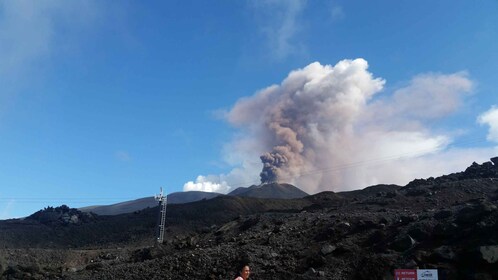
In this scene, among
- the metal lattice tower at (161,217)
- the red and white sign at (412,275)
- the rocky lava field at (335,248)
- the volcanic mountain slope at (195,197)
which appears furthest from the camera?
the volcanic mountain slope at (195,197)

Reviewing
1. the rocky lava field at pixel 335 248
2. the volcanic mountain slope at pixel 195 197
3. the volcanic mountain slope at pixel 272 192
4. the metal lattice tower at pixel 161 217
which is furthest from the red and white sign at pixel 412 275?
the volcanic mountain slope at pixel 272 192

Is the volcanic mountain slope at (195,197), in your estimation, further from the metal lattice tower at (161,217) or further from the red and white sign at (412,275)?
the red and white sign at (412,275)

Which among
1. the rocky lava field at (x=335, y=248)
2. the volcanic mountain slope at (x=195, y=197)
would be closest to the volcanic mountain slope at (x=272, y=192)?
the volcanic mountain slope at (x=195, y=197)

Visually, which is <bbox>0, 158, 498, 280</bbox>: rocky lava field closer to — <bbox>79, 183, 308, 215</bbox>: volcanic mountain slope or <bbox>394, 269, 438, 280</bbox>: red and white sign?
<bbox>394, 269, 438, 280</bbox>: red and white sign

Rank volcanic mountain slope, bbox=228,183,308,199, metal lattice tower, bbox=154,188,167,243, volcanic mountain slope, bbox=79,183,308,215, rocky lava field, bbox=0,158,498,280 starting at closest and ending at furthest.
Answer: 1. rocky lava field, bbox=0,158,498,280
2. metal lattice tower, bbox=154,188,167,243
3. volcanic mountain slope, bbox=228,183,308,199
4. volcanic mountain slope, bbox=79,183,308,215

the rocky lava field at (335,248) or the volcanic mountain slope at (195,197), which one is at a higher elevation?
the volcanic mountain slope at (195,197)

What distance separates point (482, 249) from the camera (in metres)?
19.3

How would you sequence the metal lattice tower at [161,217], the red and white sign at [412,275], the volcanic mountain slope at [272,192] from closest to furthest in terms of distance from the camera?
the red and white sign at [412,275] → the metal lattice tower at [161,217] → the volcanic mountain slope at [272,192]

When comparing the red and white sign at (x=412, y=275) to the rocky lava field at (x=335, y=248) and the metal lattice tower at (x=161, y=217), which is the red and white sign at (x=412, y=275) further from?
the metal lattice tower at (x=161, y=217)

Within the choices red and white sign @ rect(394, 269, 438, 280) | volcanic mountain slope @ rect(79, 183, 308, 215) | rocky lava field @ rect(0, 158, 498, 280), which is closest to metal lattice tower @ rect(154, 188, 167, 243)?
rocky lava field @ rect(0, 158, 498, 280)

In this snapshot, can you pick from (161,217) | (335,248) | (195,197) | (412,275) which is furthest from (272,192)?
(412,275)

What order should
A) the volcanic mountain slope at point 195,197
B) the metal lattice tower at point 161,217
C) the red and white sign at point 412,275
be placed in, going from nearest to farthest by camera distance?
the red and white sign at point 412,275 → the metal lattice tower at point 161,217 → the volcanic mountain slope at point 195,197

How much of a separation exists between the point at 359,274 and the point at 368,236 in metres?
5.23

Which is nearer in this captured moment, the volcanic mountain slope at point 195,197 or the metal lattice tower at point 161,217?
the metal lattice tower at point 161,217
